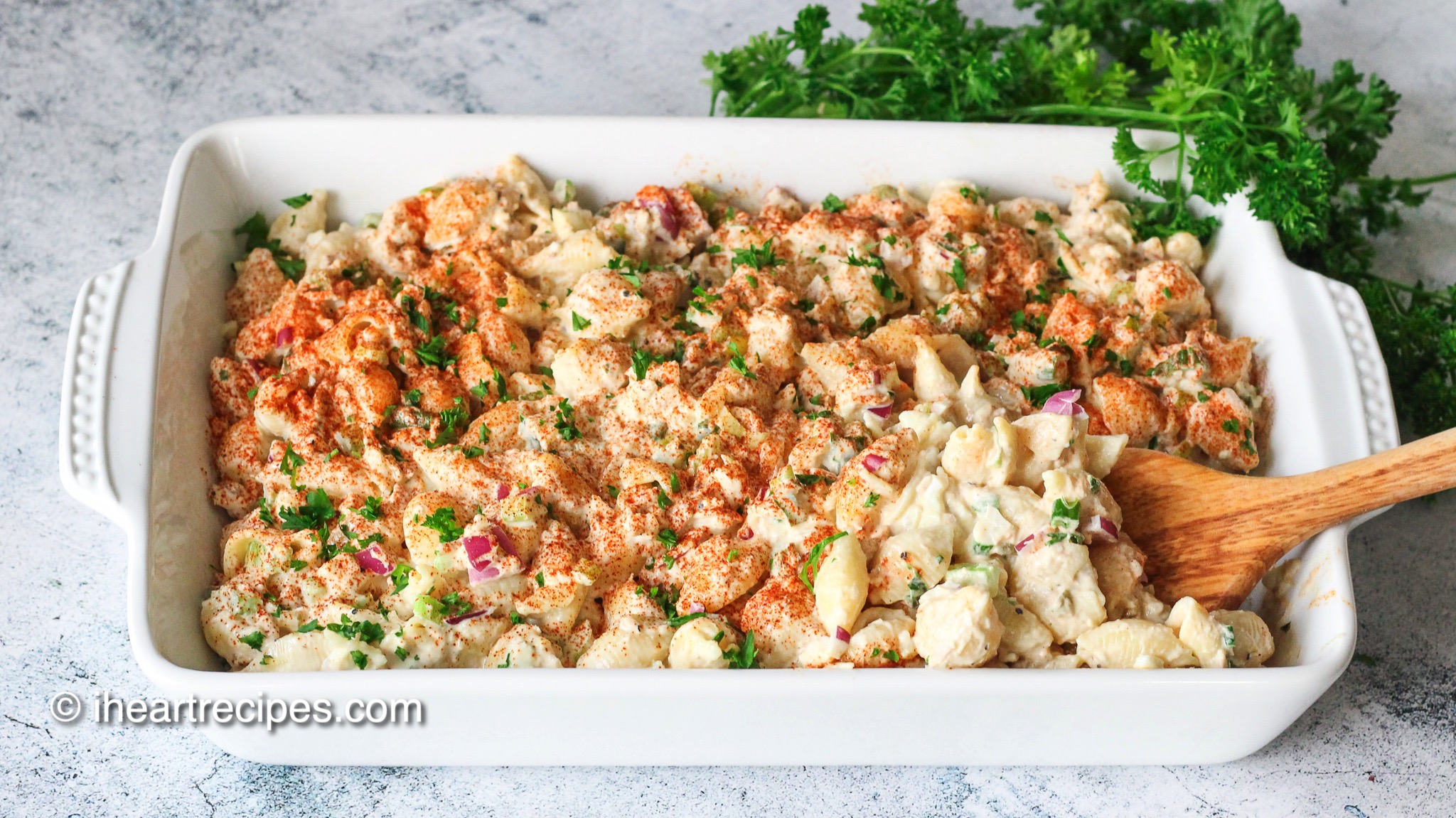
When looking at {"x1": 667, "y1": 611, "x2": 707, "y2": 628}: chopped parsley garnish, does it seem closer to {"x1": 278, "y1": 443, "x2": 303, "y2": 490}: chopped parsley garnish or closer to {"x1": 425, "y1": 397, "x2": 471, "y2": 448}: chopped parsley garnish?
{"x1": 425, "y1": 397, "x2": 471, "y2": 448}: chopped parsley garnish

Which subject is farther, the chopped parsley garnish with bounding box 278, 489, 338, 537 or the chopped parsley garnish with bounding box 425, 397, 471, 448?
the chopped parsley garnish with bounding box 425, 397, 471, 448

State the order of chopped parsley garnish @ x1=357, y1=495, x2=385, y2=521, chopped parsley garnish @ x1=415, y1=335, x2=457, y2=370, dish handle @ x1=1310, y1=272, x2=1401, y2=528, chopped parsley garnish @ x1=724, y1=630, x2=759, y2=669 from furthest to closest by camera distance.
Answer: chopped parsley garnish @ x1=415, y1=335, x2=457, y2=370
dish handle @ x1=1310, y1=272, x2=1401, y2=528
chopped parsley garnish @ x1=357, y1=495, x2=385, y2=521
chopped parsley garnish @ x1=724, y1=630, x2=759, y2=669

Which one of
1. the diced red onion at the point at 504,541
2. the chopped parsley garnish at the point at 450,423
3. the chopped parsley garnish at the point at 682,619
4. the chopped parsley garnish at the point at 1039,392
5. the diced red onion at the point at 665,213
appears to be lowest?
the chopped parsley garnish at the point at 682,619

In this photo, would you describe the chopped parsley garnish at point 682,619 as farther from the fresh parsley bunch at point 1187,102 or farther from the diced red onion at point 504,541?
the fresh parsley bunch at point 1187,102

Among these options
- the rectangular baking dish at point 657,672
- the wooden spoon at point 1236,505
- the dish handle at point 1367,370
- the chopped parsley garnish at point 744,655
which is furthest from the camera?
the dish handle at point 1367,370

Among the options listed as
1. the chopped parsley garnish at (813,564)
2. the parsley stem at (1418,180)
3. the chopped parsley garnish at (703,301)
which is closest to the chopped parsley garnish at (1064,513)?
the chopped parsley garnish at (813,564)

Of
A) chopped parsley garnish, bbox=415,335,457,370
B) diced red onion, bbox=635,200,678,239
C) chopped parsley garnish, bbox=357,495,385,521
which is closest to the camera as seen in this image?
chopped parsley garnish, bbox=357,495,385,521

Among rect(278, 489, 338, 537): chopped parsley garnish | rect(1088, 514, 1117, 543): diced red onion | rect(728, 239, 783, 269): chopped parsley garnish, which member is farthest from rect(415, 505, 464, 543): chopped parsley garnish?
rect(1088, 514, 1117, 543): diced red onion
